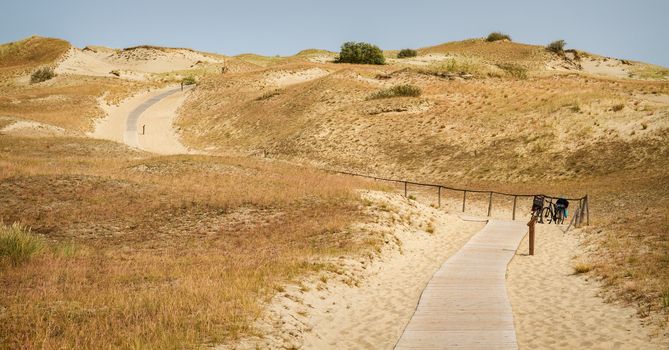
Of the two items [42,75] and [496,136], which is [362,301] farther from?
[42,75]

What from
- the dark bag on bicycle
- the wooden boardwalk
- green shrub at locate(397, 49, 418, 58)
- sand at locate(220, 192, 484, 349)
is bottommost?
sand at locate(220, 192, 484, 349)

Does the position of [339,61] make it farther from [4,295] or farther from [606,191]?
[4,295]

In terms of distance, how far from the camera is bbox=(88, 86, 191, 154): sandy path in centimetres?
5538

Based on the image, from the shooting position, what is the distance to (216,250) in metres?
18.1

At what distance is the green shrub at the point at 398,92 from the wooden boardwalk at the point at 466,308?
43171 millimetres

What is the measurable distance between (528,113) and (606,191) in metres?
17.6

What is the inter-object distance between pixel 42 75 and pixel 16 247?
9372 centimetres

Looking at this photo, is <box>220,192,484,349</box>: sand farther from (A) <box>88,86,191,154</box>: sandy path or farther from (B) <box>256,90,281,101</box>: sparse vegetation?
(B) <box>256,90,281,101</box>: sparse vegetation

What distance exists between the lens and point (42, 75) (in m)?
93.1

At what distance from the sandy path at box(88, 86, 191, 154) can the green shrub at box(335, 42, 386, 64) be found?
108 feet

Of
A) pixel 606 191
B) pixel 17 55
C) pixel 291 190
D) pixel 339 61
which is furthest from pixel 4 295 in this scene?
pixel 17 55

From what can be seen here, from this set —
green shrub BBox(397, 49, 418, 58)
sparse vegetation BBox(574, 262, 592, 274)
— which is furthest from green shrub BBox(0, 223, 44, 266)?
green shrub BBox(397, 49, 418, 58)

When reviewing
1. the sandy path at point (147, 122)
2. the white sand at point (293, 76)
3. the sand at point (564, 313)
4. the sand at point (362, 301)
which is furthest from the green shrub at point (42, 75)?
the sand at point (564, 313)

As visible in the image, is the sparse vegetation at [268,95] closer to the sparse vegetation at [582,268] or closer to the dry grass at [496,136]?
the dry grass at [496,136]
